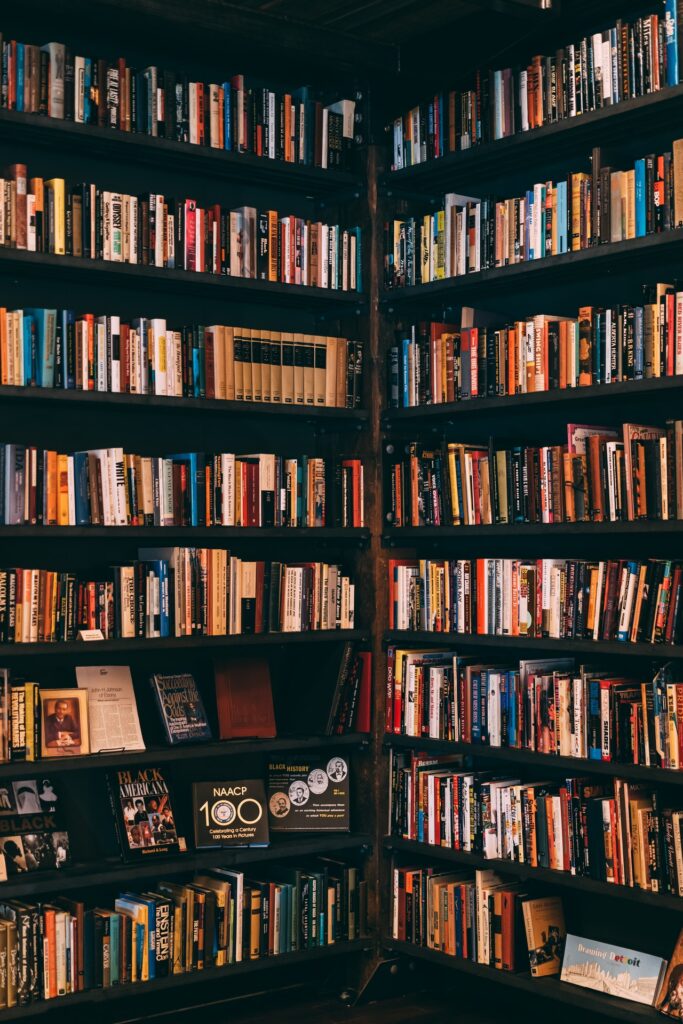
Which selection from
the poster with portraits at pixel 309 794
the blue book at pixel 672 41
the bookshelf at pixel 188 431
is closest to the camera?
the blue book at pixel 672 41

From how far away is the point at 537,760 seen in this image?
397 centimetres

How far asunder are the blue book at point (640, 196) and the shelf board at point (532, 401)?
1.37 feet

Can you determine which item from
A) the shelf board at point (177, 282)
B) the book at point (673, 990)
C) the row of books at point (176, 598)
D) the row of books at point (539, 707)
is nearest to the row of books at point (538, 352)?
the shelf board at point (177, 282)

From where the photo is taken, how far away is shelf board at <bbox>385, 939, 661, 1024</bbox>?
12.2 ft

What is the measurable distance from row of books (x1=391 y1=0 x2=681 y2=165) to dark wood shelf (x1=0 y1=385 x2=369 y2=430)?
868 millimetres

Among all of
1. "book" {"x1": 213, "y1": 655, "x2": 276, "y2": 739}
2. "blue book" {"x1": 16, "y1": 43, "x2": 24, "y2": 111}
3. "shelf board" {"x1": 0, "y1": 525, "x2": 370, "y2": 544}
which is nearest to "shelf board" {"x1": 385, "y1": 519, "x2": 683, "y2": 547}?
"shelf board" {"x1": 0, "y1": 525, "x2": 370, "y2": 544}

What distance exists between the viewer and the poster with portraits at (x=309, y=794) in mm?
4445

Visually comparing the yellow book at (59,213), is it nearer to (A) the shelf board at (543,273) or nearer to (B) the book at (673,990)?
(A) the shelf board at (543,273)

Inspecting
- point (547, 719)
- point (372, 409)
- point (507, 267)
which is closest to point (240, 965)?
point (547, 719)

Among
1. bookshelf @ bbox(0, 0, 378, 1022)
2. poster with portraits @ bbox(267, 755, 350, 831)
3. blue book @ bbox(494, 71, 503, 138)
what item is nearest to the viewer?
bookshelf @ bbox(0, 0, 378, 1022)

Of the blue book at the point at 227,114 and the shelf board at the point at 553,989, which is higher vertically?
the blue book at the point at 227,114

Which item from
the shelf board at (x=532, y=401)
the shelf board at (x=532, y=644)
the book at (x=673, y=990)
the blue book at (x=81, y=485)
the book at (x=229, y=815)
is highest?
the shelf board at (x=532, y=401)

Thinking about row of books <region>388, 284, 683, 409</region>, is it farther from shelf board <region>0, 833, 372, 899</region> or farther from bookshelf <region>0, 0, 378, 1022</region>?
shelf board <region>0, 833, 372, 899</region>

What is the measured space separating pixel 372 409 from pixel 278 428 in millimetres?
349
